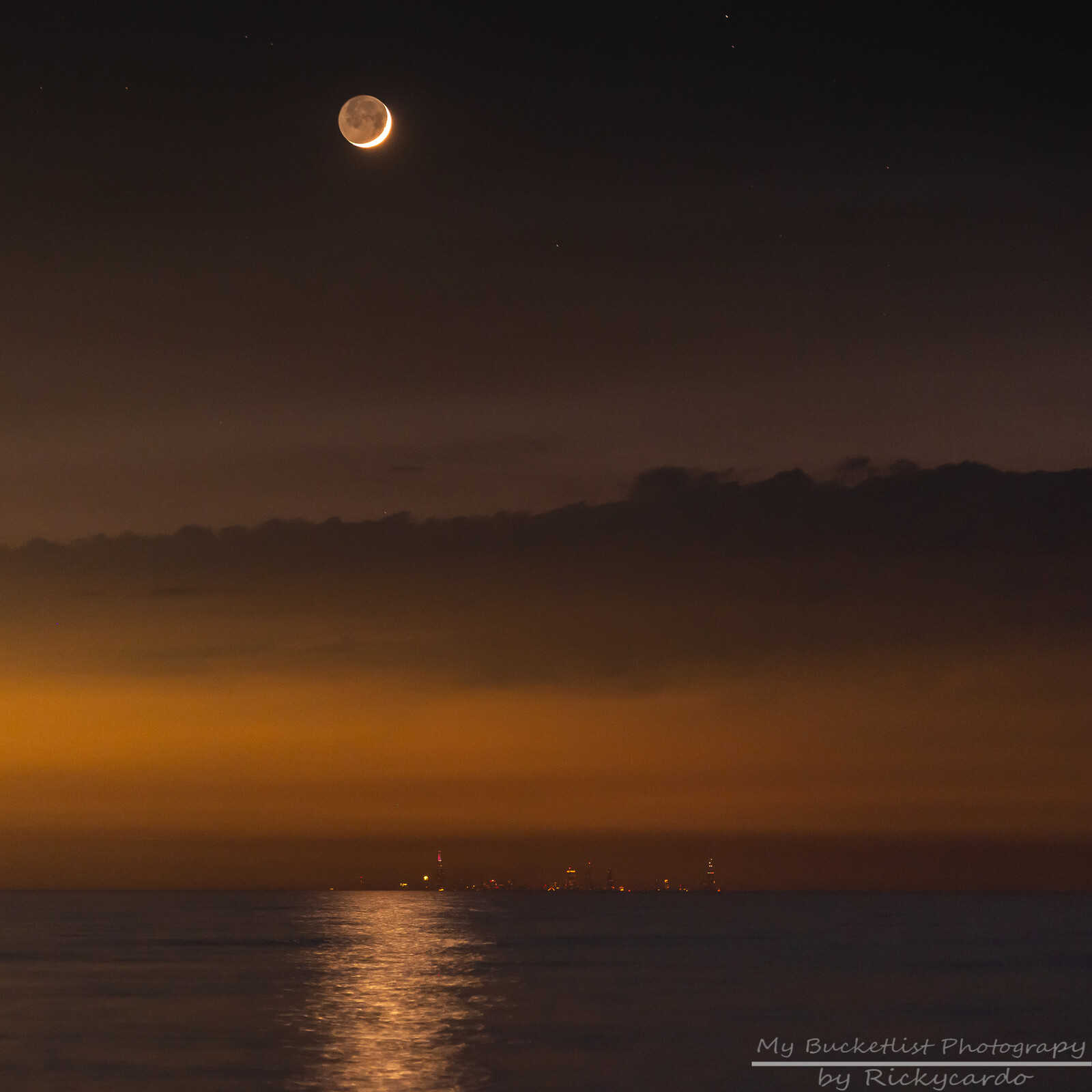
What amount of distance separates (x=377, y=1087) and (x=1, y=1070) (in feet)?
44.8

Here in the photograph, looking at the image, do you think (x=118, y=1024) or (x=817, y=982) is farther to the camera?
(x=817, y=982)

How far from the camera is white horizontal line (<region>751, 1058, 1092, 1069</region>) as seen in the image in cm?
4290

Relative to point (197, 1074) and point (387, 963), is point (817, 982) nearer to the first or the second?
point (387, 963)

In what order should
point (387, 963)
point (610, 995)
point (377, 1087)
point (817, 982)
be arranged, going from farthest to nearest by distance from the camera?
point (387, 963), point (817, 982), point (610, 995), point (377, 1087)

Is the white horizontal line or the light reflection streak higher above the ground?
the light reflection streak

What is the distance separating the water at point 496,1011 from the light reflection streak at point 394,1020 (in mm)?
179

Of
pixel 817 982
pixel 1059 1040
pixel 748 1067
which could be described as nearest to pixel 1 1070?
pixel 748 1067

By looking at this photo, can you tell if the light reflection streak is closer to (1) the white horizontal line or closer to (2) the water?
(2) the water

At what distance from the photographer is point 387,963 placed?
331 ft

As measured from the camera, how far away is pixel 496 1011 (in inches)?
2468

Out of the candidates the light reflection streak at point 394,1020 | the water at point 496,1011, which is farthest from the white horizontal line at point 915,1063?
the light reflection streak at point 394,1020

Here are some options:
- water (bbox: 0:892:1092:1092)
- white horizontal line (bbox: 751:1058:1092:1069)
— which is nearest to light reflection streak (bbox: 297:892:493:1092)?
water (bbox: 0:892:1092:1092)

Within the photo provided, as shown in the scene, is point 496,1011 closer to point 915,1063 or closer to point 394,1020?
point 394,1020

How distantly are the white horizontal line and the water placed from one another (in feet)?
4.50
